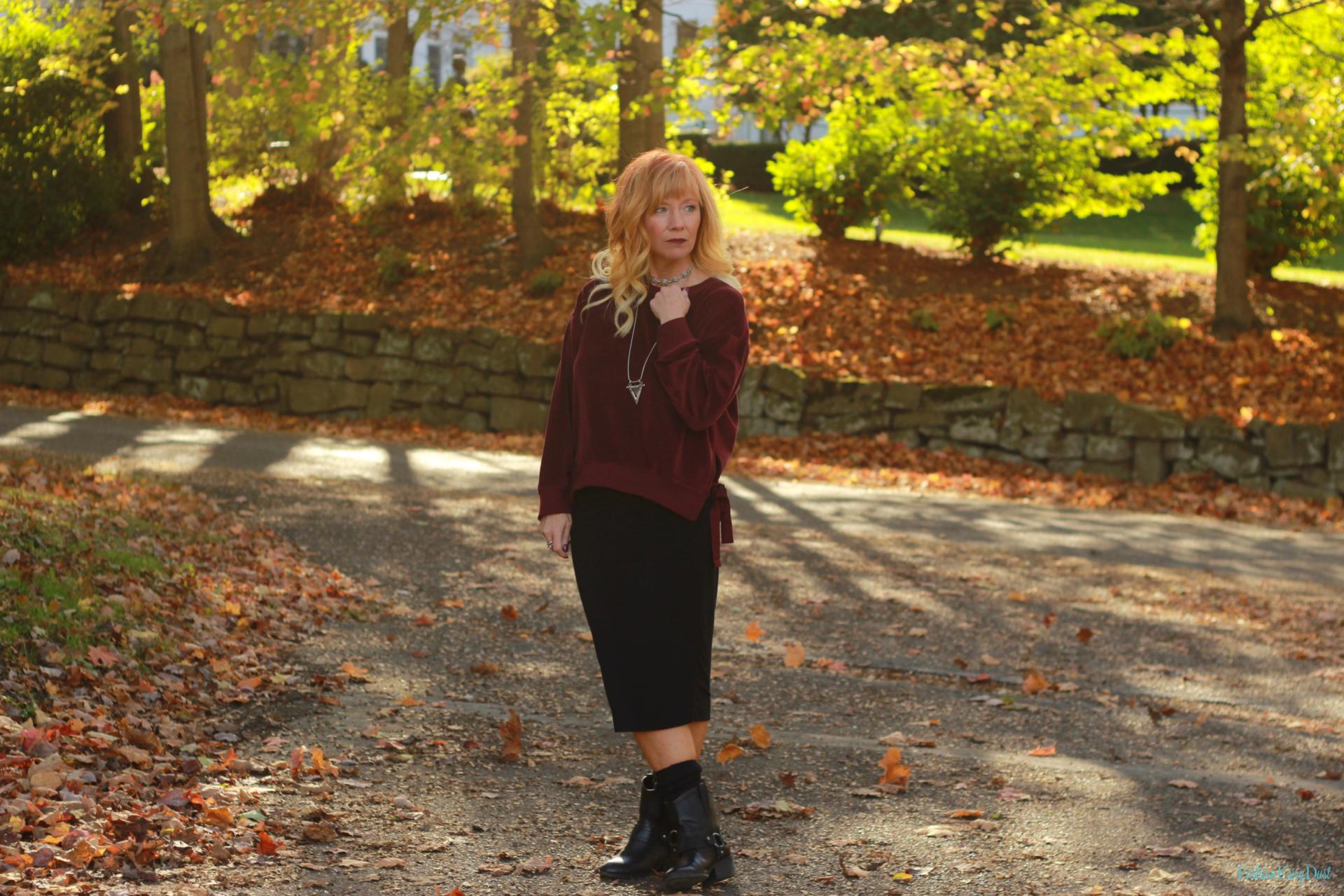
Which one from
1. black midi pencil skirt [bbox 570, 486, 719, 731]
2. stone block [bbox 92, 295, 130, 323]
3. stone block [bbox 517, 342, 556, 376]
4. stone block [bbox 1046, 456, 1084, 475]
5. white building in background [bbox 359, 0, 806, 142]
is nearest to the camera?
black midi pencil skirt [bbox 570, 486, 719, 731]

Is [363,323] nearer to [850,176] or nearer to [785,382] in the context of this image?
[785,382]

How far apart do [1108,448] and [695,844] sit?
408 inches

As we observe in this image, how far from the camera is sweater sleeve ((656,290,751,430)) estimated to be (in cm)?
359

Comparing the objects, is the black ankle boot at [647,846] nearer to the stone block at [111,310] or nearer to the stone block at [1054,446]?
→ the stone block at [1054,446]

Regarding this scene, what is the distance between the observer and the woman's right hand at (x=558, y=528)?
3.78 metres

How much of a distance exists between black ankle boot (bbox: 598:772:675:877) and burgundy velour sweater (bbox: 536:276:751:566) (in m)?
0.72

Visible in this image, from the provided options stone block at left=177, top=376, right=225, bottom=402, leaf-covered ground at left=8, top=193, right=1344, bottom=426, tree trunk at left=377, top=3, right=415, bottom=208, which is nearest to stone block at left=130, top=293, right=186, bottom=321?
leaf-covered ground at left=8, top=193, right=1344, bottom=426

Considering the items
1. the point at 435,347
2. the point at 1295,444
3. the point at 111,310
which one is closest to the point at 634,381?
the point at 1295,444

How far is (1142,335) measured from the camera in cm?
1441

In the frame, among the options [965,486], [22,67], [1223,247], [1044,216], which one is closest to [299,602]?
[965,486]

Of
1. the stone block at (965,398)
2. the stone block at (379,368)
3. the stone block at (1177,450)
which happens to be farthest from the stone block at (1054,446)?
the stone block at (379,368)

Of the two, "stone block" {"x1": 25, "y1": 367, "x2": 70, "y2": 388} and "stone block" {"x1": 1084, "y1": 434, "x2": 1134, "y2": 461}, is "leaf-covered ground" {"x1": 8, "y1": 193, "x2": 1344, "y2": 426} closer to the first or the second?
"stone block" {"x1": 1084, "y1": 434, "x2": 1134, "y2": 461}

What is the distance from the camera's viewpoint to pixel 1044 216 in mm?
16984

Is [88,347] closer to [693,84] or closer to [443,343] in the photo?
[443,343]
